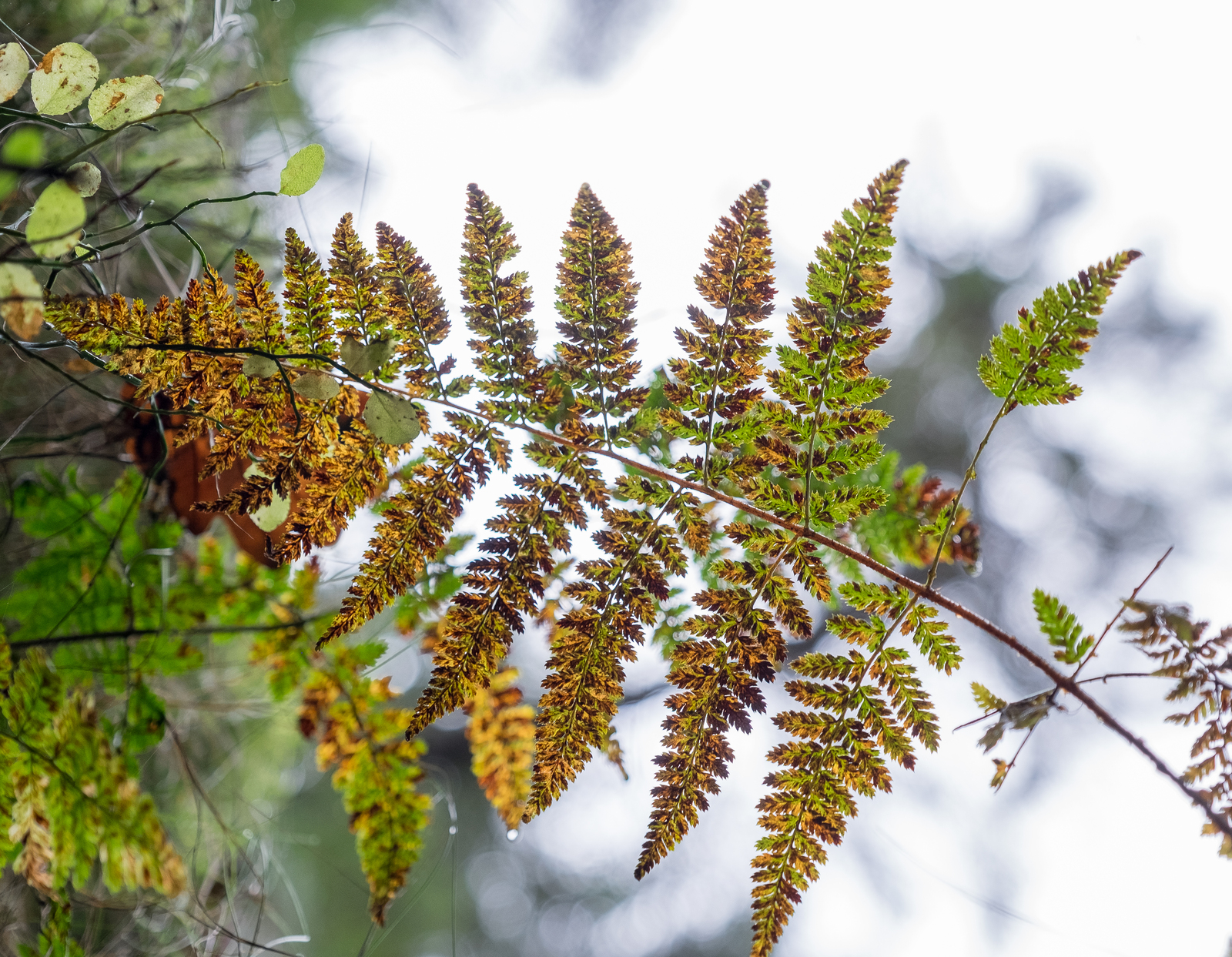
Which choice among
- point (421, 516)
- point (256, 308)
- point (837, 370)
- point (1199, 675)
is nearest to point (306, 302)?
point (256, 308)

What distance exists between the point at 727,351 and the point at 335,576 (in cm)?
88

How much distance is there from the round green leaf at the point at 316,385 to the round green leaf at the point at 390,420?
41mm

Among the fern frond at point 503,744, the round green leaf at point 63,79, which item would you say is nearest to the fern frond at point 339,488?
the round green leaf at point 63,79

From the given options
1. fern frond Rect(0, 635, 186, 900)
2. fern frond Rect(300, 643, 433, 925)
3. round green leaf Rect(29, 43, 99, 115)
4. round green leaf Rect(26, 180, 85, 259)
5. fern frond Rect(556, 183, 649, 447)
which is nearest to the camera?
round green leaf Rect(26, 180, 85, 259)

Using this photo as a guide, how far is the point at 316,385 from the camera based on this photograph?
70cm

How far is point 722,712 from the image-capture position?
2.36 ft

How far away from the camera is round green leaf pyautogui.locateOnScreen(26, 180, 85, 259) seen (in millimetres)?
494

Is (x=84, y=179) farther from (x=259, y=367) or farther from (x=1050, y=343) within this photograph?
(x=1050, y=343)

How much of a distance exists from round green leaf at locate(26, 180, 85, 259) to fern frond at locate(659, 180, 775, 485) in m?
0.54

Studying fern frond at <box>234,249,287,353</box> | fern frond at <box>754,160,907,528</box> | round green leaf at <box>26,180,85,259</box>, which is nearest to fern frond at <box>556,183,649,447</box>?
fern frond at <box>754,160,907,528</box>

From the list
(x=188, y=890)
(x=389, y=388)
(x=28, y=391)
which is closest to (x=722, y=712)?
(x=389, y=388)

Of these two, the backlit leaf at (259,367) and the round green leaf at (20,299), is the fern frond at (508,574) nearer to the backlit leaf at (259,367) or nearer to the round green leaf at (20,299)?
the backlit leaf at (259,367)

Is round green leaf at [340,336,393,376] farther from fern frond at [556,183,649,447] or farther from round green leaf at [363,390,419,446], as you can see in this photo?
fern frond at [556,183,649,447]

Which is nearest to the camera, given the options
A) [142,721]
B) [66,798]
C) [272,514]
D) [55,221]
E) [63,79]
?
[55,221]
